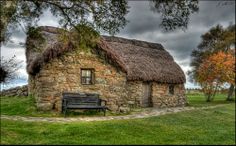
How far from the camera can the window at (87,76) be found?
63.4 ft

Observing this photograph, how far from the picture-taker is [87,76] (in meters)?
19.4

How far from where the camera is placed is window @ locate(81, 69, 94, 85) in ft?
63.4

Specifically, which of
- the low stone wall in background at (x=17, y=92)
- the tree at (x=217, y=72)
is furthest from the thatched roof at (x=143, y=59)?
the tree at (x=217, y=72)

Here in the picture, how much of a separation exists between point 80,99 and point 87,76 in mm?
1780

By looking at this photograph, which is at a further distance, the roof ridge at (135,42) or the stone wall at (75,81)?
the roof ridge at (135,42)

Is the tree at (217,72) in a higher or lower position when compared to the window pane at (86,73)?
higher

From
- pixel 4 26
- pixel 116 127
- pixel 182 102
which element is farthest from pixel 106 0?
pixel 182 102

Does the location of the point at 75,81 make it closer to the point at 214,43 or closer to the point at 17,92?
the point at 17,92

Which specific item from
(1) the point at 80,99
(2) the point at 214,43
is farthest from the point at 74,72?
(2) the point at 214,43

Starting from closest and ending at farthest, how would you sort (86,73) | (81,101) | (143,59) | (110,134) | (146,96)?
(110,134)
(81,101)
(86,73)
(146,96)
(143,59)

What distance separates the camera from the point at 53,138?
10648 mm

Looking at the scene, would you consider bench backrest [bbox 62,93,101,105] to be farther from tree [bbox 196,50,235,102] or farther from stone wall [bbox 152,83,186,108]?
tree [bbox 196,50,235,102]

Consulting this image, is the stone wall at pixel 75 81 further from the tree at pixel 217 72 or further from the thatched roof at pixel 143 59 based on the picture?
the tree at pixel 217 72

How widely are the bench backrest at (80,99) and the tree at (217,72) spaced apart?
63.9 feet
